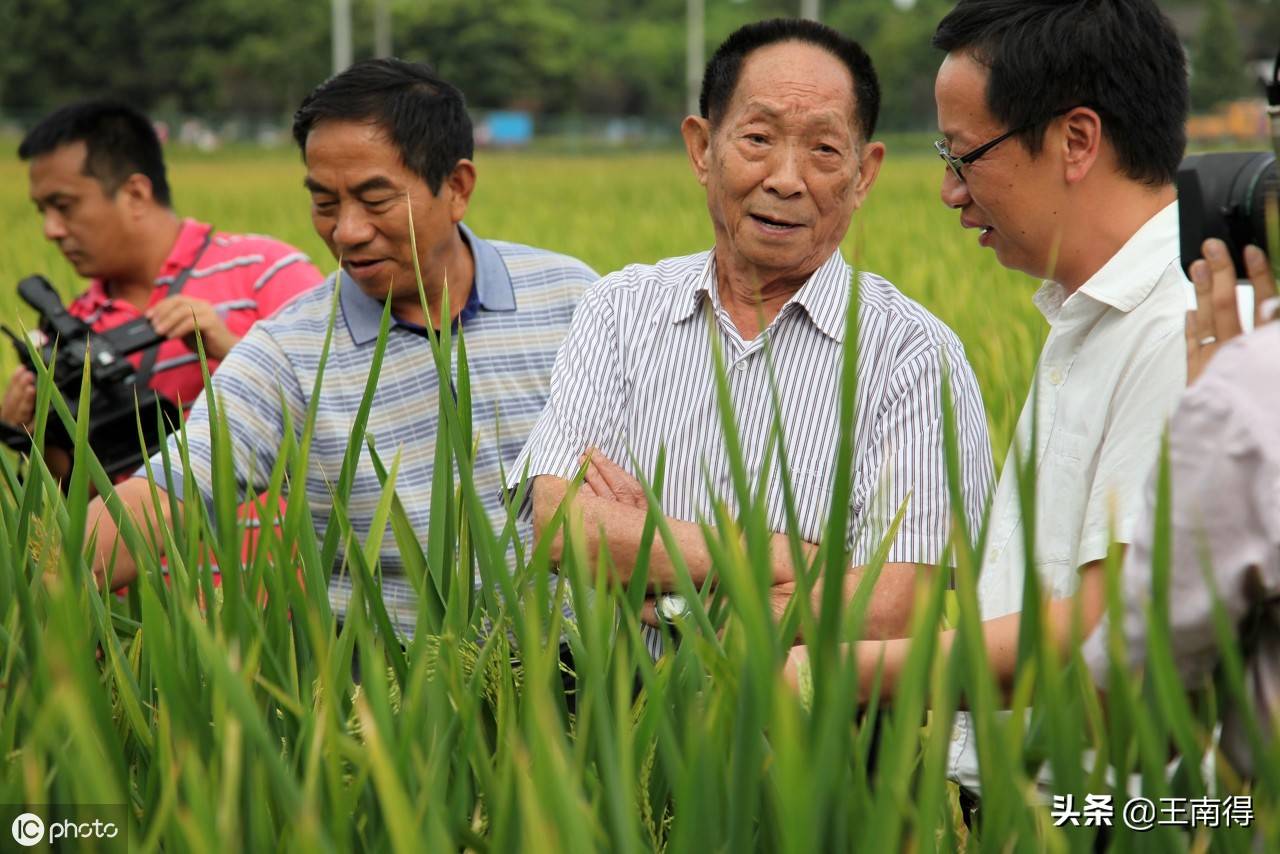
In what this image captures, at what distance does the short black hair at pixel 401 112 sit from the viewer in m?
2.02

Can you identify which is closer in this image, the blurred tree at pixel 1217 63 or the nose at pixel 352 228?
the nose at pixel 352 228

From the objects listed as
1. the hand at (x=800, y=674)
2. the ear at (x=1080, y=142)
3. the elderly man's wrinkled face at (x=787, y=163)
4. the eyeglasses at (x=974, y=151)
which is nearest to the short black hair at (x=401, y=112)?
the elderly man's wrinkled face at (x=787, y=163)

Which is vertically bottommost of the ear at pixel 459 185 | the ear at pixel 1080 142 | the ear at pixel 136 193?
the ear at pixel 1080 142

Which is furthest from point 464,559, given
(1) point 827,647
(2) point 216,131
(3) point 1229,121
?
(2) point 216,131

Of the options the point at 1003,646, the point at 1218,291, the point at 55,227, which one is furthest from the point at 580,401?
the point at 55,227

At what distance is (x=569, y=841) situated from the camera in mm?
728

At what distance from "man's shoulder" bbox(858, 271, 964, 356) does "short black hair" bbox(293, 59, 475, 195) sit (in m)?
0.67

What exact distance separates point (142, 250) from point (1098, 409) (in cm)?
193

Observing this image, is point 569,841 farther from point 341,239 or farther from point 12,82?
point 12,82

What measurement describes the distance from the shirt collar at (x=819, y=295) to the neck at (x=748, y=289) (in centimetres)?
1

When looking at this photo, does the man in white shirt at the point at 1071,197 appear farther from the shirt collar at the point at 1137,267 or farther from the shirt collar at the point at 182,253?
the shirt collar at the point at 182,253

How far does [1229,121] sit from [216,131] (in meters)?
20.9

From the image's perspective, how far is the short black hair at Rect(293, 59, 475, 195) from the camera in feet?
6.64

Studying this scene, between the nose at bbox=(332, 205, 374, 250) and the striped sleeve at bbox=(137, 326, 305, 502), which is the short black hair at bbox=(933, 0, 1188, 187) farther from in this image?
the striped sleeve at bbox=(137, 326, 305, 502)
